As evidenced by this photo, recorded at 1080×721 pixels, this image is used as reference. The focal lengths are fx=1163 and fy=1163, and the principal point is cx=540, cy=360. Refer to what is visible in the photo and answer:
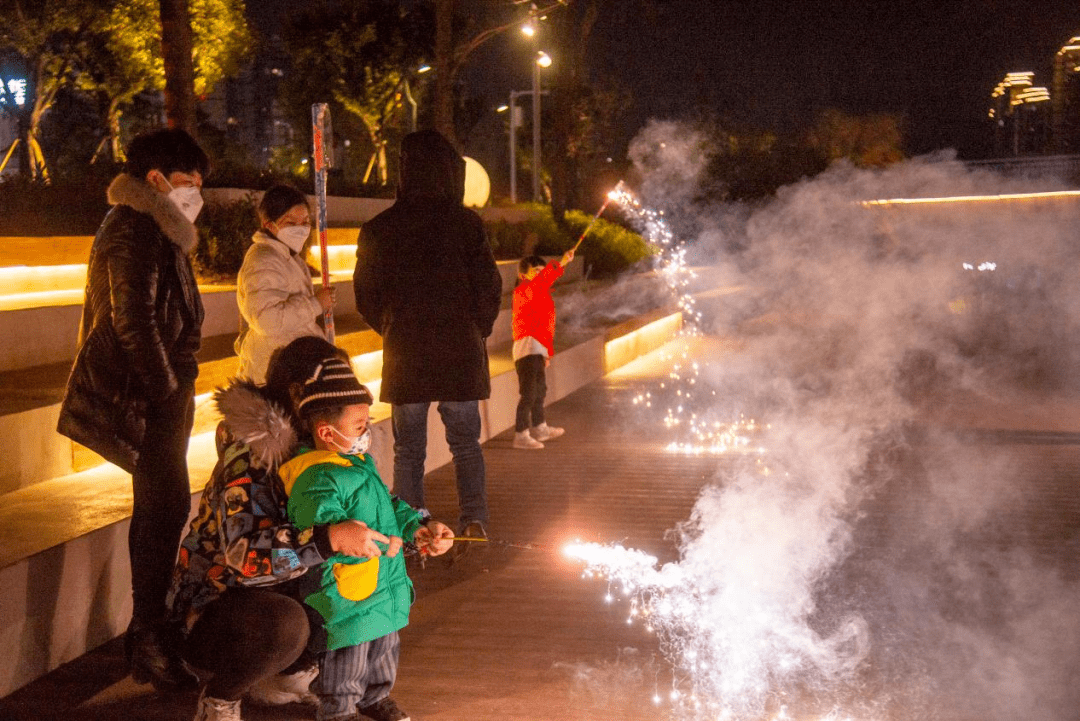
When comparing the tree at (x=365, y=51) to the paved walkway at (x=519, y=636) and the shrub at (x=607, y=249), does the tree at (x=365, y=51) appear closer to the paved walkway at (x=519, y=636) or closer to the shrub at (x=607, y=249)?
the shrub at (x=607, y=249)

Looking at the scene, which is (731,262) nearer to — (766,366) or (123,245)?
(766,366)

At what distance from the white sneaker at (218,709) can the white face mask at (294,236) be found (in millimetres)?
2038

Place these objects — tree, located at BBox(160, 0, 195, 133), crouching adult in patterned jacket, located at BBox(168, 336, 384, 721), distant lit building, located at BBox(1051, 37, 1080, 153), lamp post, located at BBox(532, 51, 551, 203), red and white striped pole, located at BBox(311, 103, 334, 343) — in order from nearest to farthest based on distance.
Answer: crouching adult in patterned jacket, located at BBox(168, 336, 384, 721), red and white striped pole, located at BBox(311, 103, 334, 343), tree, located at BBox(160, 0, 195, 133), distant lit building, located at BBox(1051, 37, 1080, 153), lamp post, located at BBox(532, 51, 551, 203)

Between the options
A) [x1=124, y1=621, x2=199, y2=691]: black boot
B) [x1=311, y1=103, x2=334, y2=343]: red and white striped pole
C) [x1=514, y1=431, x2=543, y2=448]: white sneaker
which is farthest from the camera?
[x1=514, y1=431, x2=543, y2=448]: white sneaker

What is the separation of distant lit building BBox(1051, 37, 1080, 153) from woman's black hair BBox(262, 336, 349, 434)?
26.1 m

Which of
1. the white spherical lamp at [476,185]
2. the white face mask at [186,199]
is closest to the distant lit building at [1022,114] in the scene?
the white spherical lamp at [476,185]

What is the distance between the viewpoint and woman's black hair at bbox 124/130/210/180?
4133 millimetres

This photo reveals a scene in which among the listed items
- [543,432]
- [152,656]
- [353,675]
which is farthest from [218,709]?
[543,432]

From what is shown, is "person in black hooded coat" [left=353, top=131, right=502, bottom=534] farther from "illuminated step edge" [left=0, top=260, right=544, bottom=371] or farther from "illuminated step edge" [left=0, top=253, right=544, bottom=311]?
"illuminated step edge" [left=0, top=253, right=544, bottom=311]

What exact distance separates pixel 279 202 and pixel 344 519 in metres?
1.87

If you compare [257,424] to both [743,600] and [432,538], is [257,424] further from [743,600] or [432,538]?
[743,600]

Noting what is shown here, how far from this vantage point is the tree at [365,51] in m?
33.9

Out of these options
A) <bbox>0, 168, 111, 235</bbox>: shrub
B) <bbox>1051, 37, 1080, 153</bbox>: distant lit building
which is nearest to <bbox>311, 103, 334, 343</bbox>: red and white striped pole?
<bbox>0, 168, 111, 235</bbox>: shrub

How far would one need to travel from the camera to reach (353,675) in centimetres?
366
